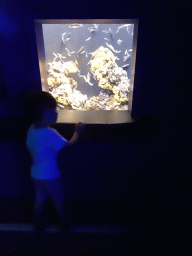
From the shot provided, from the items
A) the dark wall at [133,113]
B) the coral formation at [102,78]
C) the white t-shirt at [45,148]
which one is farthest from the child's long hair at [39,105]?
the coral formation at [102,78]

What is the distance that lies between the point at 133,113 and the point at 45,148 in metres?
1.15

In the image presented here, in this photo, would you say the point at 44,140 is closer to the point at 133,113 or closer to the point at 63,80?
the point at 133,113

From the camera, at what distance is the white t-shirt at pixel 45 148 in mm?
1635

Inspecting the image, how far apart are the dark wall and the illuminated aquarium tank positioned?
2072 mm

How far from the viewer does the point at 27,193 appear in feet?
8.96

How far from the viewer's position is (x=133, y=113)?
86.9 inches

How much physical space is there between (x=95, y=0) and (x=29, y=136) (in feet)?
4.81

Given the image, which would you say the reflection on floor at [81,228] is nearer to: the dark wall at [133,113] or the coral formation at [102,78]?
the dark wall at [133,113]

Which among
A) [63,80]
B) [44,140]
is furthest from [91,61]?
[44,140]

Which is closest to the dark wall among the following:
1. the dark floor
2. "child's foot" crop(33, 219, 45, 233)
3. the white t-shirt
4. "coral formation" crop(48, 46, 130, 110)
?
the dark floor

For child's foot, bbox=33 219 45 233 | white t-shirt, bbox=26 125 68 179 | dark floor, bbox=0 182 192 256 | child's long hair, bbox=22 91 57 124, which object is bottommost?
dark floor, bbox=0 182 192 256

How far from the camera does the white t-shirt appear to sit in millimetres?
1635

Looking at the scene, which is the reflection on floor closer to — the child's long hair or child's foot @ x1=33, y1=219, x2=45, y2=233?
child's foot @ x1=33, y1=219, x2=45, y2=233

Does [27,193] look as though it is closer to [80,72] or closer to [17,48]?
[17,48]
